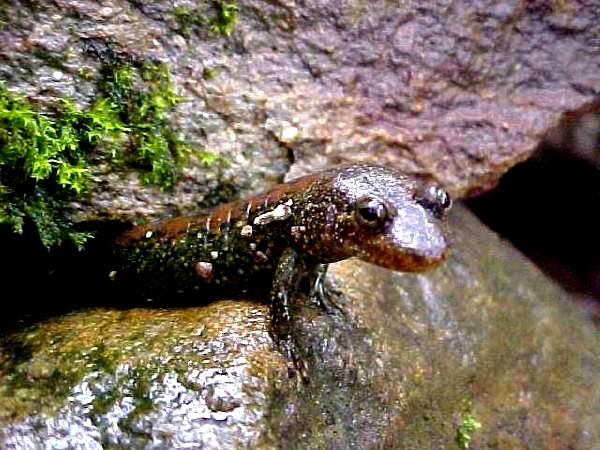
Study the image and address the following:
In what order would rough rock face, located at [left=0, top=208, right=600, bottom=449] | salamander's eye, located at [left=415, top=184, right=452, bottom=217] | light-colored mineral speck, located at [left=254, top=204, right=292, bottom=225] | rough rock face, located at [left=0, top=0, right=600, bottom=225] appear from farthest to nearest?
rough rock face, located at [left=0, top=0, right=600, bottom=225]
light-colored mineral speck, located at [left=254, top=204, right=292, bottom=225]
salamander's eye, located at [left=415, top=184, right=452, bottom=217]
rough rock face, located at [left=0, top=208, right=600, bottom=449]

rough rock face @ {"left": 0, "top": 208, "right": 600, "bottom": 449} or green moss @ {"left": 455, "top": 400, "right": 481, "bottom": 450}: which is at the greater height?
rough rock face @ {"left": 0, "top": 208, "right": 600, "bottom": 449}

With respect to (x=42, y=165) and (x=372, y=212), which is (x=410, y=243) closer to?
(x=372, y=212)

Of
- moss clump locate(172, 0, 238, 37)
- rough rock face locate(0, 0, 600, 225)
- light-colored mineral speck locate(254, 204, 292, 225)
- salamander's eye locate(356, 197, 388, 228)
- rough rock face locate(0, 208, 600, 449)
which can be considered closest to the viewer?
rough rock face locate(0, 208, 600, 449)

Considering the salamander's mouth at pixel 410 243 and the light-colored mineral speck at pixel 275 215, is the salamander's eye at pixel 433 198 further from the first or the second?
the light-colored mineral speck at pixel 275 215

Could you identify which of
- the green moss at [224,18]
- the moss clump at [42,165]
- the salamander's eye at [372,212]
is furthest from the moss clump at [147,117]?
the salamander's eye at [372,212]

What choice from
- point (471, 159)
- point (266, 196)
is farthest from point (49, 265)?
point (471, 159)

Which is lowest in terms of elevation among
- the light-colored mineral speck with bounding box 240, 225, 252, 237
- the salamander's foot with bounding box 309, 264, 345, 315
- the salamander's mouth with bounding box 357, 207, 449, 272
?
the salamander's foot with bounding box 309, 264, 345, 315

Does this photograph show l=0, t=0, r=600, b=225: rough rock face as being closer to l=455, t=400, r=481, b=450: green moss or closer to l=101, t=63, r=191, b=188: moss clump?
l=101, t=63, r=191, b=188: moss clump

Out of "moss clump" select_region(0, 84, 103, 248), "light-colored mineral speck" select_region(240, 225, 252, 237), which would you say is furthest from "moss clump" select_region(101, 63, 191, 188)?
"light-colored mineral speck" select_region(240, 225, 252, 237)

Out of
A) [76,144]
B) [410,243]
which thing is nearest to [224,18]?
[76,144]
